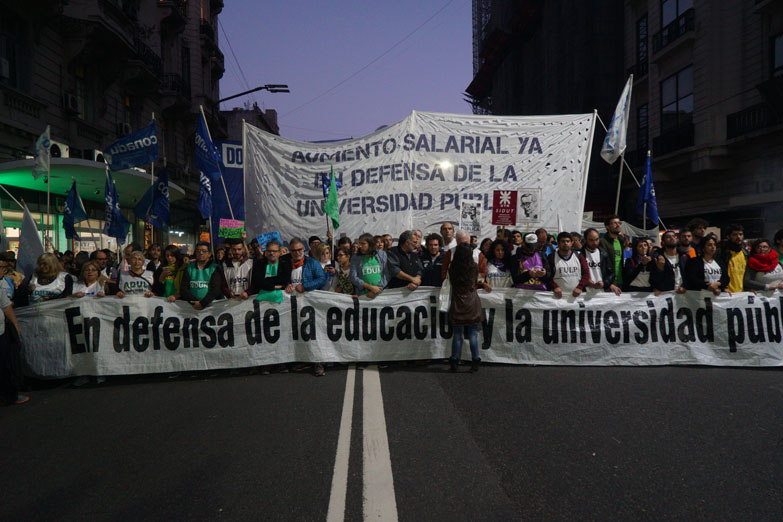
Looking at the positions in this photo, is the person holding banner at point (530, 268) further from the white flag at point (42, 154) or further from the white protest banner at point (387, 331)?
the white flag at point (42, 154)

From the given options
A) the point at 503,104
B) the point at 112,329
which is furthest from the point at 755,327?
the point at 503,104

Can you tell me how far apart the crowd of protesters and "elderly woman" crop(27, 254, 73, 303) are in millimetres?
11

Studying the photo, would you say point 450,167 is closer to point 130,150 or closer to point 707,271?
point 707,271

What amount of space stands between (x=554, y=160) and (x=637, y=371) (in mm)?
3455

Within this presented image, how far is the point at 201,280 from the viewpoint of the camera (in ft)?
22.5

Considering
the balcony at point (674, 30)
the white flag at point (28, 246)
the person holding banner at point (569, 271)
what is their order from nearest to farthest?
the person holding banner at point (569, 271) < the white flag at point (28, 246) < the balcony at point (674, 30)

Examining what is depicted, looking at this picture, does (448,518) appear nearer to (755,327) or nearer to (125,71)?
(755,327)

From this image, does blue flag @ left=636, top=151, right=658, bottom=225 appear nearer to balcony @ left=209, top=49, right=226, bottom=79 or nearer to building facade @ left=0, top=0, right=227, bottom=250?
building facade @ left=0, top=0, right=227, bottom=250

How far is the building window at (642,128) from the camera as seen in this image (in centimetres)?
2353

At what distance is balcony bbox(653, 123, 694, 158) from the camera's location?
65.2 feet

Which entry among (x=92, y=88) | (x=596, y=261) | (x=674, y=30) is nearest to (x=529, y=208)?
(x=596, y=261)

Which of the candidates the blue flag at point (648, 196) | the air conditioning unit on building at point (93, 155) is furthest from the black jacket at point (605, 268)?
the air conditioning unit on building at point (93, 155)

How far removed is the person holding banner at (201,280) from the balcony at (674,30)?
19821mm

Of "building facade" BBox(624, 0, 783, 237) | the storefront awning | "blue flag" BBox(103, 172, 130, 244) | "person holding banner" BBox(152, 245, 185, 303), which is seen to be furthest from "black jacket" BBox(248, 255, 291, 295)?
"building facade" BBox(624, 0, 783, 237)
